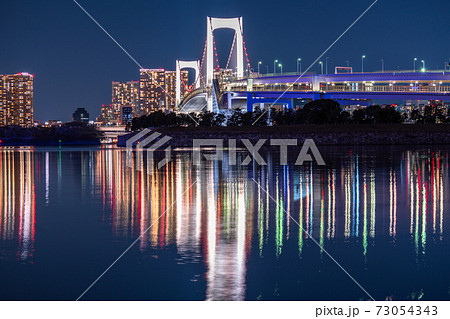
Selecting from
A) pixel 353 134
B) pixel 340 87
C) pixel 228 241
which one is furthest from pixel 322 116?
pixel 228 241

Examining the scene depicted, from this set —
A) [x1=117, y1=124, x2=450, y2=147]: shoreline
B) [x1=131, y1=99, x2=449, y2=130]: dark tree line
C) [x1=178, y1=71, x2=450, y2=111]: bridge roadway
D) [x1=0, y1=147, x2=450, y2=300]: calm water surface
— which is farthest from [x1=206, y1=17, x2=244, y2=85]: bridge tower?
[x1=0, y1=147, x2=450, y2=300]: calm water surface

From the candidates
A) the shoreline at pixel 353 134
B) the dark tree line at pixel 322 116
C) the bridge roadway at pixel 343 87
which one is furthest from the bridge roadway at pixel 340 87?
the shoreline at pixel 353 134

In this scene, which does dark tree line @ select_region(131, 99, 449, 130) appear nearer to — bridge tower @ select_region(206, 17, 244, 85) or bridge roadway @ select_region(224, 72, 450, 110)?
bridge roadway @ select_region(224, 72, 450, 110)

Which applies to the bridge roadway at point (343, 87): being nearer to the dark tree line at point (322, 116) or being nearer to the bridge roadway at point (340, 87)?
the bridge roadway at point (340, 87)

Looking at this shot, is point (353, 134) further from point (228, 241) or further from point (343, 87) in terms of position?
point (228, 241)
